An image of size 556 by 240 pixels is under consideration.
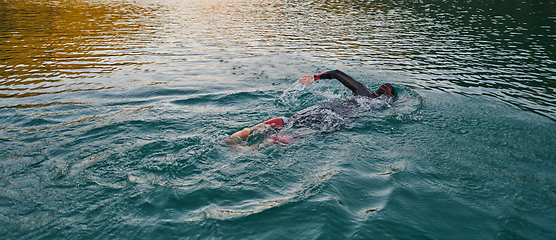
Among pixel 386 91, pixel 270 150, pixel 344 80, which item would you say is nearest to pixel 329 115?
pixel 344 80

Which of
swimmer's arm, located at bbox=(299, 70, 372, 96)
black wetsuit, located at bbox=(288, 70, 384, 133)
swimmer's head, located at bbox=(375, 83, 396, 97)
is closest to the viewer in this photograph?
black wetsuit, located at bbox=(288, 70, 384, 133)

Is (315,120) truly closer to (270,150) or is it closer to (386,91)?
(270,150)

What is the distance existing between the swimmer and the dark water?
29 cm

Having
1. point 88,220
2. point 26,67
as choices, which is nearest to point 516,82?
point 88,220

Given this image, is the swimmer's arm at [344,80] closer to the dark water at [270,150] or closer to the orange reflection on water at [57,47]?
the dark water at [270,150]

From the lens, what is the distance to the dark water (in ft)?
16.1

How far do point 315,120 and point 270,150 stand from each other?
1.64 m

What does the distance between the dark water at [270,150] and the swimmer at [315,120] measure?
287 millimetres

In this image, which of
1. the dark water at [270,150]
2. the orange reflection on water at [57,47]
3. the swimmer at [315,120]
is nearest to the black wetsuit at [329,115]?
the swimmer at [315,120]

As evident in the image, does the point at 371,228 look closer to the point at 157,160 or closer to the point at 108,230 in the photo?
the point at 108,230

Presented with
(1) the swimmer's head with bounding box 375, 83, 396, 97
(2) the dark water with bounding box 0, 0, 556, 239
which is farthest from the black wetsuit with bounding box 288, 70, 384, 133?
(1) the swimmer's head with bounding box 375, 83, 396, 97

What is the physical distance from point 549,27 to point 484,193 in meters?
24.6

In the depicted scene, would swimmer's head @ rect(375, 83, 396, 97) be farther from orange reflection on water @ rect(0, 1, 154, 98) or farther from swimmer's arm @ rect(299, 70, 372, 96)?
orange reflection on water @ rect(0, 1, 154, 98)

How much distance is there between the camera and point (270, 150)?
6.89 meters
